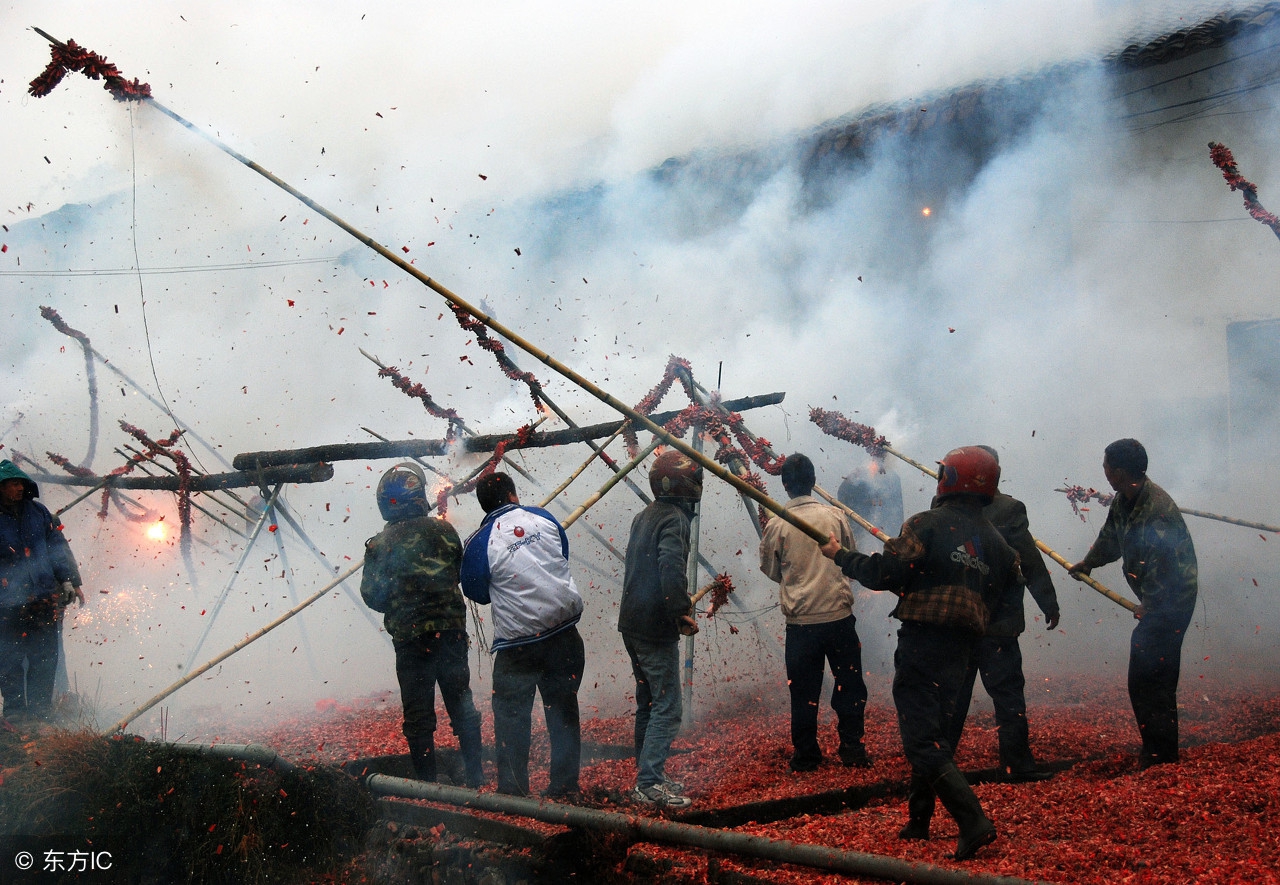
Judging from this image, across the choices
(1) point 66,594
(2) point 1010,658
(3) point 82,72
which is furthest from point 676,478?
(1) point 66,594

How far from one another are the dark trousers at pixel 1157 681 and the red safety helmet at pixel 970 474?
1622mm

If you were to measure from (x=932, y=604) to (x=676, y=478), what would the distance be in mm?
1858

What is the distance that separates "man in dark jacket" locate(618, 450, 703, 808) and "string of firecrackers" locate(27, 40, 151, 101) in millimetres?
3566

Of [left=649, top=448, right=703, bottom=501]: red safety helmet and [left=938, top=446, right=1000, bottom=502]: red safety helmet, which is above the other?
[left=649, top=448, right=703, bottom=501]: red safety helmet

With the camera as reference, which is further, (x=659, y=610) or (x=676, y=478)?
(x=676, y=478)

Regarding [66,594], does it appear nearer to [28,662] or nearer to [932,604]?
[28,662]

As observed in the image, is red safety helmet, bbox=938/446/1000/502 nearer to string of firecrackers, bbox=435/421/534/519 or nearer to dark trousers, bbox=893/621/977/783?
dark trousers, bbox=893/621/977/783

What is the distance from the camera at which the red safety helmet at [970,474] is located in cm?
407

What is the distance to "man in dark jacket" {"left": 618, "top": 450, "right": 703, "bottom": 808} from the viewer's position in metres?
4.83

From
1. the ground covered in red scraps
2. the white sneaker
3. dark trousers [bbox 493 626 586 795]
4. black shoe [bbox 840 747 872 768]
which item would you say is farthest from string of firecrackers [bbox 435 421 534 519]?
black shoe [bbox 840 747 872 768]

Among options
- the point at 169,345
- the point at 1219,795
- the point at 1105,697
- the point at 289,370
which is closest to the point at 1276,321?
the point at 1105,697

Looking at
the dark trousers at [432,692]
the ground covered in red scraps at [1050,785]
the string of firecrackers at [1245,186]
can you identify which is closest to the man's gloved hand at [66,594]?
the ground covered in red scraps at [1050,785]

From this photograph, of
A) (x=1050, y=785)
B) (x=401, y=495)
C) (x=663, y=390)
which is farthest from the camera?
(x=663, y=390)

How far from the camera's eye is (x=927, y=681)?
12.6 feet
